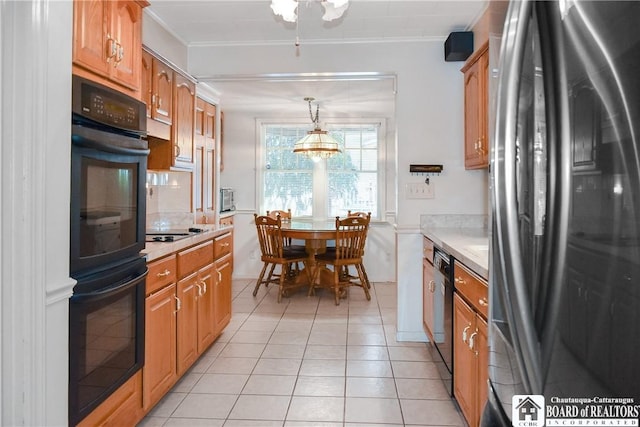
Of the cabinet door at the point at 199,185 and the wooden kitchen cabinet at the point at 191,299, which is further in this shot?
the cabinet door at the point at 199,185

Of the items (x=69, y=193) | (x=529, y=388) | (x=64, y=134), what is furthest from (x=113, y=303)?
(x=529, y=388)

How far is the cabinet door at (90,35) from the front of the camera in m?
1.49

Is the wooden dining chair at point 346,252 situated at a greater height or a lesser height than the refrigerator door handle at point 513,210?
lesser

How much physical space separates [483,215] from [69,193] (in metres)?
2.79

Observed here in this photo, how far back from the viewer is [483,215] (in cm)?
319

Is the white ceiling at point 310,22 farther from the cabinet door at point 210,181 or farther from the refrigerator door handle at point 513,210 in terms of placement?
the refrigerator door handle at point 513,210

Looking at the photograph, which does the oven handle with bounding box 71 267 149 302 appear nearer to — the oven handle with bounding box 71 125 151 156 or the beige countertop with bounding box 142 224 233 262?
the beige countertop with bounding box 142 224 233 262

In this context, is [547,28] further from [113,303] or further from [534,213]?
[113,303]

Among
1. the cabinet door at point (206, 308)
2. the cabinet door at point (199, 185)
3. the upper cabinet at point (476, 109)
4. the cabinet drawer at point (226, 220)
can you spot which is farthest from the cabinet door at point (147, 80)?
the cabinet drawer at point (226, 220)

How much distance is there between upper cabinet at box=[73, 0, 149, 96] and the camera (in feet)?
4.95

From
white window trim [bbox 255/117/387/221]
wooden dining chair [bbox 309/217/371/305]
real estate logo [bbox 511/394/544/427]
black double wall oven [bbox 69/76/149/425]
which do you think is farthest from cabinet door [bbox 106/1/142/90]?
white window trim [bbox 255/117/387/221]

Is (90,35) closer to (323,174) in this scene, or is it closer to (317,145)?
(317,145)

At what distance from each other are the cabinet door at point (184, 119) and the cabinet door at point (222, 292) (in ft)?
A: 2.62

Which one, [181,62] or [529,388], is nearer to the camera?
[529,388]
